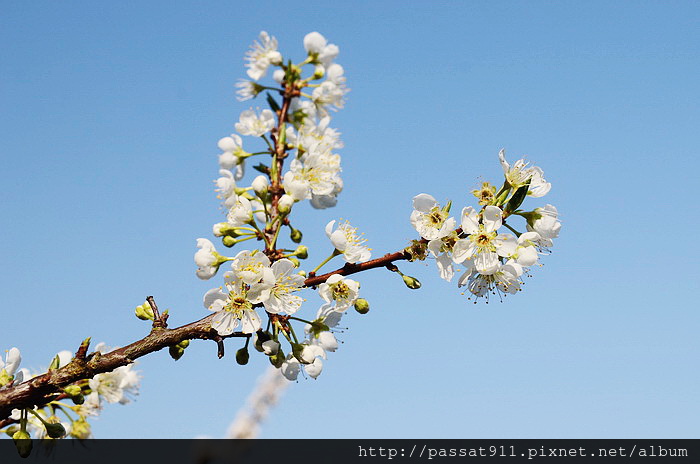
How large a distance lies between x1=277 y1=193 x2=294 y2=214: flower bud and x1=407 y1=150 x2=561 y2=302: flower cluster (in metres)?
0.74

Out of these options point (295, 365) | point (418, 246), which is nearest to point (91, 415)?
point (295, 365)

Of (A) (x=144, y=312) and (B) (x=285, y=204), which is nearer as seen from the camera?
(A) (x=144, y=312)

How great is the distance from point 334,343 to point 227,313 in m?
0.87

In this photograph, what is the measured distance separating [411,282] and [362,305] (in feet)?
0.89

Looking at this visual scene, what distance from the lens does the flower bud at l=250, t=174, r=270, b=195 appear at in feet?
12.4

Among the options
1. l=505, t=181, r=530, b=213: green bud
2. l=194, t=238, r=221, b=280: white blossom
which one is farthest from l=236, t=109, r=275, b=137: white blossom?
l=505, t=181, r=530, b=213: green bud

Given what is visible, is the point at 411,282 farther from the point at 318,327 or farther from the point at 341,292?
the point at 318,327

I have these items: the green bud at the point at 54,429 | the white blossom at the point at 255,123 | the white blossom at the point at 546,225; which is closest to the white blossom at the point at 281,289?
the white blossom at the point at 546,225

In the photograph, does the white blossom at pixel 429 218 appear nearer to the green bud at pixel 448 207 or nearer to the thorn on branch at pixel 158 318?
the green bud at pixel 448 207

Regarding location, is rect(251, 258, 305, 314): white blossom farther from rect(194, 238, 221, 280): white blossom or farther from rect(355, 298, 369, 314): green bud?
rect(194, 238, 221, 280): white blossom

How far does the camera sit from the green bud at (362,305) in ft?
10.3

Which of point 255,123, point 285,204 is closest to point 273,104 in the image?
point 255,123

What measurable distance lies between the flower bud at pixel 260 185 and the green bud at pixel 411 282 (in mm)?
1134

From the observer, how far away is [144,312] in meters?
3.07
